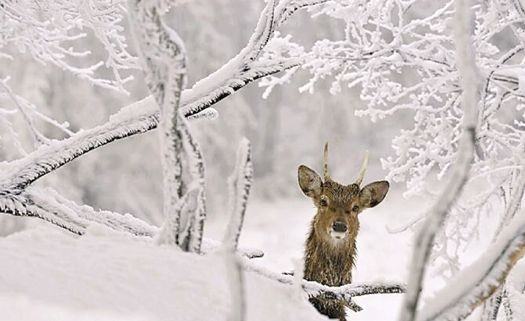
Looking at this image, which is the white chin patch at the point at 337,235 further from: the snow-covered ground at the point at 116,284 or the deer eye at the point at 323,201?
the snow-covered ground at the point at 116,284

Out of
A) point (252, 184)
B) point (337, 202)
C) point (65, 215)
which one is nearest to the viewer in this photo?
point (65, 215)

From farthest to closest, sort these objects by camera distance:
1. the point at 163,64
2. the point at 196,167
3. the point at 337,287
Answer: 1. the point at 337,287
2. the point at 196,167
3. the point at 163,64

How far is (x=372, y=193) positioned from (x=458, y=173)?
2929 mm

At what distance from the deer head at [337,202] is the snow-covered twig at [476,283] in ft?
8.08

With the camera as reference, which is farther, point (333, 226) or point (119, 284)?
point (333, 226)

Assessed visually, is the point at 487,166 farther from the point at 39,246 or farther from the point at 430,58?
the point at 39,246

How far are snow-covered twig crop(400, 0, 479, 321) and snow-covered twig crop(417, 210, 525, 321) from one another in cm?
16

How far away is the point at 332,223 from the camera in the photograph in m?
3.88

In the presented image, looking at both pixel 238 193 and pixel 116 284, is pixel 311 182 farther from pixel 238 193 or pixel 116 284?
pixel 238 193

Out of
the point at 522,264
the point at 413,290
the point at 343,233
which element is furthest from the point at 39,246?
the point at 343,233

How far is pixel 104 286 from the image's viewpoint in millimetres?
1581

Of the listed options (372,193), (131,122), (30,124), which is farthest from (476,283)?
(30,124)

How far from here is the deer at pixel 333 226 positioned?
381cm

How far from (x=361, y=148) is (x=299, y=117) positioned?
1.81m
